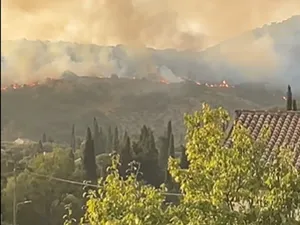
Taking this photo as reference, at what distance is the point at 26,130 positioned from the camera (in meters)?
6.70

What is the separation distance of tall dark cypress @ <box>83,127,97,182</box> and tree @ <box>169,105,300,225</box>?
3165mm

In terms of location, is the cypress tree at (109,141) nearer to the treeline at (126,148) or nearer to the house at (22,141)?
the treeline at (126,148)

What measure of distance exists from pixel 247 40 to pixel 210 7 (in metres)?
0.52

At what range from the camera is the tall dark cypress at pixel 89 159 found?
745cm

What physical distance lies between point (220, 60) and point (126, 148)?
1.34 metres

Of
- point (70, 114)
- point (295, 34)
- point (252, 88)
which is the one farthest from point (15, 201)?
point (295, 34)

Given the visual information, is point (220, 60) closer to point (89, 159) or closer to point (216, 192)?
point (89, 159)

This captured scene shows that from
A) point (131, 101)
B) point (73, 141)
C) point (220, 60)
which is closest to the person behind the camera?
point (73, 141)

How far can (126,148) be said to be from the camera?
24.5ft

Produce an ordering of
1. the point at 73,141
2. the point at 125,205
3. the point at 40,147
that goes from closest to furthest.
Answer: the point at 125,205 < the point at 40,147 < the point at 73,141

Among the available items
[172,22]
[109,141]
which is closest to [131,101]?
[109,141]

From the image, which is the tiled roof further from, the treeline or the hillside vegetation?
the treeline

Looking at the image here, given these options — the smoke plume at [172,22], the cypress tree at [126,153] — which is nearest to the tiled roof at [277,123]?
the smoke plume at [172,22]

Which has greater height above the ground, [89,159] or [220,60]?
[220,60]
